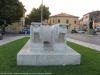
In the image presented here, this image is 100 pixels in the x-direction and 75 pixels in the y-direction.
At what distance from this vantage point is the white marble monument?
1331 centimetres

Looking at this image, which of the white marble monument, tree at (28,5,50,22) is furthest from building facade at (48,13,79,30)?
the white marble monument

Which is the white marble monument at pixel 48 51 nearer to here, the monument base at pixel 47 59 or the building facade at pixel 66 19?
the monument base at pixel 47 59

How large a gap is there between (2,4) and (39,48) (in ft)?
184

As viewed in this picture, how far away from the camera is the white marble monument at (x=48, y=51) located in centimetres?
1331

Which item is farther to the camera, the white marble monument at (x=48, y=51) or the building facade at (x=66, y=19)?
the building facade at (x=66, y=19)

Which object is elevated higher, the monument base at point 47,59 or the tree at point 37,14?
the tree at point 37,14

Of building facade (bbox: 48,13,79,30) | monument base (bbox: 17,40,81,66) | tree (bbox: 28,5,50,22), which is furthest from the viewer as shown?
building facade (bbox: 48,13,79,30)

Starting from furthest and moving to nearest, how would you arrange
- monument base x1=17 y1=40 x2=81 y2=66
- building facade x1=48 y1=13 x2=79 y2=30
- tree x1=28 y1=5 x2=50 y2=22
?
building facade x1=48 y1=13 x2=79 y2=30 < tree x1=28 y1=5 x2=50 y2=22 < monument base x1=17 y1=40 x2=81 y2=66

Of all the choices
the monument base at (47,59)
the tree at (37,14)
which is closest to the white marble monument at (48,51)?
the monument base at (47,59)

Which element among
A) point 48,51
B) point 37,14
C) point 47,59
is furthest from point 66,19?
point 47,59

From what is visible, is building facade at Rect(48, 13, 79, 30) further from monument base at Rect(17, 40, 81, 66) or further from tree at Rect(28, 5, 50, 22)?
monument base at Rect(17, 40, 81, 66)

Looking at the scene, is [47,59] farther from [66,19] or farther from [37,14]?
[66,19]

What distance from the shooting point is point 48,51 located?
47.8ft

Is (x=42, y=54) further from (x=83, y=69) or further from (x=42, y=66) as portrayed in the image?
(x=83, y=69)
